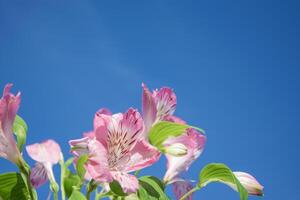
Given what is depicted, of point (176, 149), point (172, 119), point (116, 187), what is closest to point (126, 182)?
point (116, 187)

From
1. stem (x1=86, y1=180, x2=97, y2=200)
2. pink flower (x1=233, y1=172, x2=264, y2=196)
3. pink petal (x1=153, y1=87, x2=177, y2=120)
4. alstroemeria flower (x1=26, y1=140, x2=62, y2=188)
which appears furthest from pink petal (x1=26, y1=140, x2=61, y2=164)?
pink flower (x1=233, y1=172, x2=264, y2=196)

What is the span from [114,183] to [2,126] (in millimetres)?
261

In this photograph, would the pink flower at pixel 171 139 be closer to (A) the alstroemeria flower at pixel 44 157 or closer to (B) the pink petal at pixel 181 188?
(B) the pink petal at pixel 181 188

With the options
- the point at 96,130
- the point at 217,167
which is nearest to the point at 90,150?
the point at 96,130

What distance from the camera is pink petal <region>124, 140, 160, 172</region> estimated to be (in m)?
0.75

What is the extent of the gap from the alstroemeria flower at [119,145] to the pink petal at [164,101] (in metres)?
0.13

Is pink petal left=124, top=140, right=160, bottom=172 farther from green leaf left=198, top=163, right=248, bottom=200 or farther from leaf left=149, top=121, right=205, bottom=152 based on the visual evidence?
green leaf left=198, top=163, right=248, bottom=200

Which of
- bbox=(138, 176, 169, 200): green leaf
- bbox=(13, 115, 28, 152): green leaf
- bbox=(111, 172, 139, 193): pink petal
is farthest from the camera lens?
bbox=(13, 115, 28, 152): green leaf

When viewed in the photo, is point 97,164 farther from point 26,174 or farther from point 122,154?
point 26,174

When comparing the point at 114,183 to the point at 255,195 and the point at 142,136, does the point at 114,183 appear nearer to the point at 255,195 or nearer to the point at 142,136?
the point at 142,136

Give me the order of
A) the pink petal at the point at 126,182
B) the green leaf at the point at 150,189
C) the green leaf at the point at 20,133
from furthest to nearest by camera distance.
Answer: the green leaf at the point at 20,133 → the green leaf at the point at 150,189 → the pink petal at the point at 126,182

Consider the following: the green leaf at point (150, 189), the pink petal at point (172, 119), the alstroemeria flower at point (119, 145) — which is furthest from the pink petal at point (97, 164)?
the pink petal at point (172, 119)

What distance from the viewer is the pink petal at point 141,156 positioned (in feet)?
2.48

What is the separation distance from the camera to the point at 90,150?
28.3 inches
